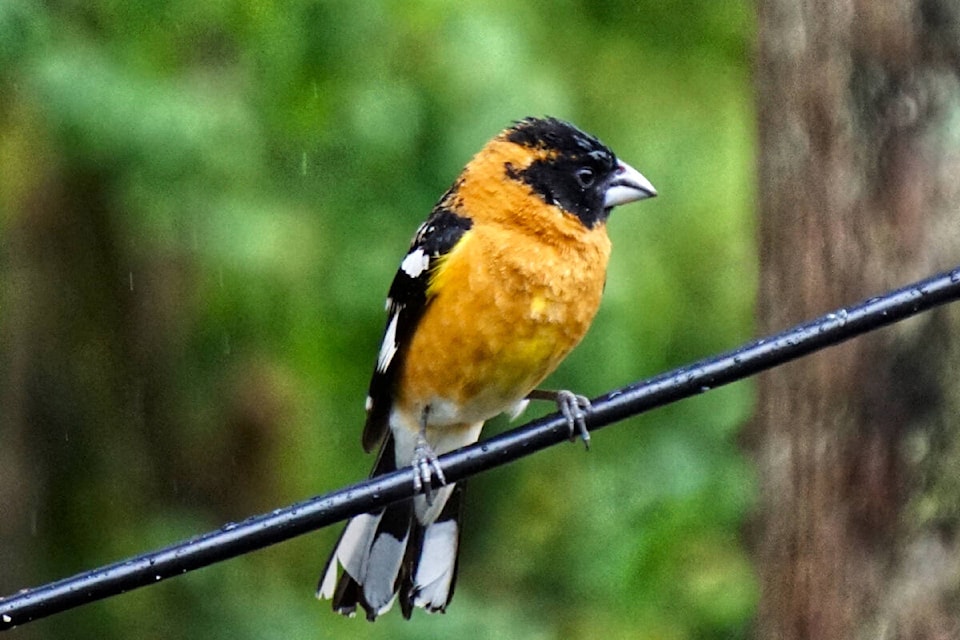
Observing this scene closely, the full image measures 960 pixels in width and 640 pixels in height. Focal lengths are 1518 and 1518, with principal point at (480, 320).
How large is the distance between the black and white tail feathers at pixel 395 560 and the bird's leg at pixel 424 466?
108 mm

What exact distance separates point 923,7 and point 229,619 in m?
3.53

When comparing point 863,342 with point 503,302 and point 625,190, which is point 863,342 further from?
point 503,302

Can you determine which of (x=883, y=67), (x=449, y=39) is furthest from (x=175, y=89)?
(x=883, y=67)

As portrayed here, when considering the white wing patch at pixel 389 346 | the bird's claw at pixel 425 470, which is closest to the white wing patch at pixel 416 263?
the white wing patch at pixel 389 346

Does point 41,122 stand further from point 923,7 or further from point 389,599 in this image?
point 923,7

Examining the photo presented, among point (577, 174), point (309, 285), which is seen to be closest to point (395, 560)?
point (577, 174)

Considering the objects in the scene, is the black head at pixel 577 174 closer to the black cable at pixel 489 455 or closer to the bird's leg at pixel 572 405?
the bird's leg at pixel 572 405

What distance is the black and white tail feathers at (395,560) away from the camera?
4.33 m

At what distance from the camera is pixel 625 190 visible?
14.9ft

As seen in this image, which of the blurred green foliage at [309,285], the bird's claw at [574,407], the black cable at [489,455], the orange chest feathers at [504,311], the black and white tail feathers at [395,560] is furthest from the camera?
the blurred green foliage at [309,285]

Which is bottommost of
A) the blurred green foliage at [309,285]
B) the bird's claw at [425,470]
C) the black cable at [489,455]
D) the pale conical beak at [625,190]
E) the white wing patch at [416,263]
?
the black cable at [489,455]

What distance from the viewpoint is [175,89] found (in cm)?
526

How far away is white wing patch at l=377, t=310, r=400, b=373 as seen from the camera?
4.53 meters

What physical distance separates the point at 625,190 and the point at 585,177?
13 centimetres
